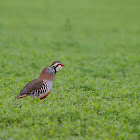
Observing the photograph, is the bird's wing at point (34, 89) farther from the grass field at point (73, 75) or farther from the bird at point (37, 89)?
the grass field at point (73, 75)

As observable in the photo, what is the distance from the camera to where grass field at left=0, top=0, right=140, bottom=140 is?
7301 millimetres

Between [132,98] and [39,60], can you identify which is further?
[39,60]

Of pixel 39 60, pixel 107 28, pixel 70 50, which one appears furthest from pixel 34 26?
pixel 39 60

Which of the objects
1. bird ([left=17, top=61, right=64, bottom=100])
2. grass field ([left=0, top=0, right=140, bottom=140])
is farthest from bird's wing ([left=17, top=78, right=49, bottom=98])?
grass field ([left=0, top=0, right=140, bottom=140])

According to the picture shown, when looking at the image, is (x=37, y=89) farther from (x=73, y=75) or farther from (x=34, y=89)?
(x=73, y=75)

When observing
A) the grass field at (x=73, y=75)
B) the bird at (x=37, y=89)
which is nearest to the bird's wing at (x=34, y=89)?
the bird at (x=37, y=89)

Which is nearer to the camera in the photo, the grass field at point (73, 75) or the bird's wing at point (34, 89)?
the grass field at point (73, 75)

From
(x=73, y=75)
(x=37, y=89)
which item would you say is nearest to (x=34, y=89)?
(x=37, y=89)

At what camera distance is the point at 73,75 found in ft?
42.1

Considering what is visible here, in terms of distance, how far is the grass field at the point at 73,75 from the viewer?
7301 mm

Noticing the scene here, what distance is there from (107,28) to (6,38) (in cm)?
978

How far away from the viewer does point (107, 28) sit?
28.1 m

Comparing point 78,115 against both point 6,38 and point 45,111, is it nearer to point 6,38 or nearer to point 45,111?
point 45,111

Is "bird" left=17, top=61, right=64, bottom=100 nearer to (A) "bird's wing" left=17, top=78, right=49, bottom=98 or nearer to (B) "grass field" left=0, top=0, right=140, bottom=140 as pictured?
(A) "bird's wing" left=17, top=78, right=49, bottom=98
